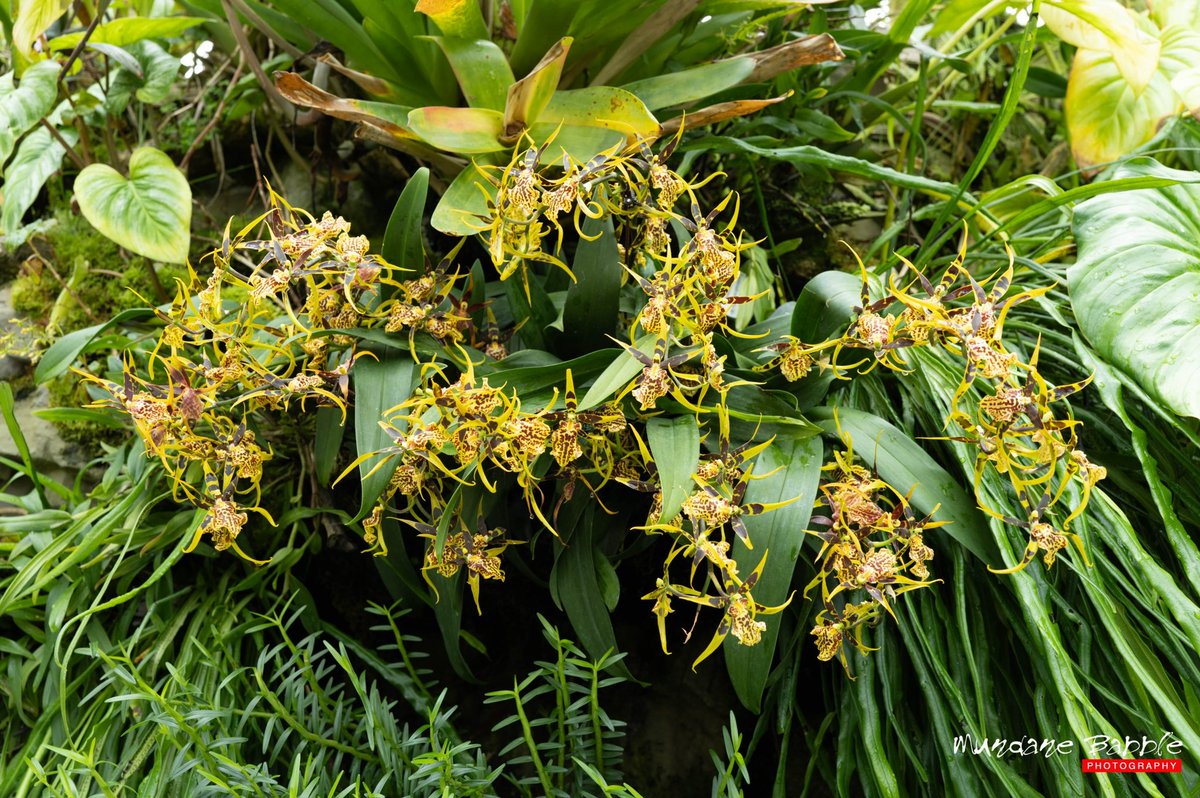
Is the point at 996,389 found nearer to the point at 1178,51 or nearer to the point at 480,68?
the point at 480,68

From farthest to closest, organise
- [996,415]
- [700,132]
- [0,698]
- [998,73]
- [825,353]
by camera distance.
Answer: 1. [998,73]
2. [700,132]
3. [0,698]
4. [825,353]
5. [996,415]

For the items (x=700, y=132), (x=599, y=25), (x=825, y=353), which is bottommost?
(x=825, y=353)

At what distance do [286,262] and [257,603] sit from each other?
1.61 feet

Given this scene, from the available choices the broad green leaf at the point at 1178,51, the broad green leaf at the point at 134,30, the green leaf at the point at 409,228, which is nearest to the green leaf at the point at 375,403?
the green leaf at the point at 409,228

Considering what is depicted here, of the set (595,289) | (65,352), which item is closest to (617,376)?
(595,289)

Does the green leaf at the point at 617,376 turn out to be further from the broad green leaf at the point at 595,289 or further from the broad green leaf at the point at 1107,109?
the broad green leaf at the point at 1107,109

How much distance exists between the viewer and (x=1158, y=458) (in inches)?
34.8

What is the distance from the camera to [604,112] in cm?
91

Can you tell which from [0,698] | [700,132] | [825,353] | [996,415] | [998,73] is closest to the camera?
[996,415]

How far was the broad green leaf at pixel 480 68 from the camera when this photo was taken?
94 cm

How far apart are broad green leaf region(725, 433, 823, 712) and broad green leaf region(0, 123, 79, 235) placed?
1.05 meters

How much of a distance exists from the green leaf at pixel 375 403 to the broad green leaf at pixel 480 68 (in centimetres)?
33

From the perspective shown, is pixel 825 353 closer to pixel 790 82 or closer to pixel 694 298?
pixel 694 298

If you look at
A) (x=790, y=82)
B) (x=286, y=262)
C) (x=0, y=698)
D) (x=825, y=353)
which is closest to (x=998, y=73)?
(x=790, y=82)
